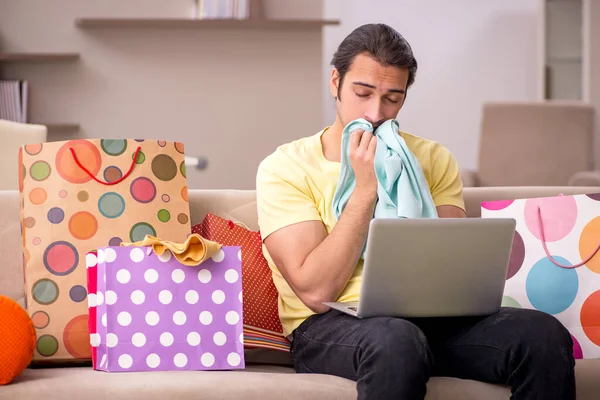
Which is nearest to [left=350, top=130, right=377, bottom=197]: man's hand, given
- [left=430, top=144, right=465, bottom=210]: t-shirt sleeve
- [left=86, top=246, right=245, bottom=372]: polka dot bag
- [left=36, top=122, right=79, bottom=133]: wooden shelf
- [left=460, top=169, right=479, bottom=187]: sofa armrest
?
[left=430, top=144, right=465, bottom=210]: t-shirt sleeve

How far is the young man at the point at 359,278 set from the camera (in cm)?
150

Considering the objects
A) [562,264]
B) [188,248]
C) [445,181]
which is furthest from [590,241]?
[188,248]

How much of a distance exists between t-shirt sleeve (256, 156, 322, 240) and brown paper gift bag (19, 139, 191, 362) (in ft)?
0.71

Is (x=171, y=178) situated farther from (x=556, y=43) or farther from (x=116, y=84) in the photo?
(x=556, y=43)

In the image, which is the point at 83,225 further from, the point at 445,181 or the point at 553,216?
the point at 553,216

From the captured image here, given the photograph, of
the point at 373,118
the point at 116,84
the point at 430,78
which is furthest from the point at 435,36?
the point at 373,118

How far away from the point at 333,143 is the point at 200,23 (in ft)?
9.42

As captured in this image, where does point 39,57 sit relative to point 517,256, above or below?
above

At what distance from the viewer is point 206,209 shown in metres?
2.11

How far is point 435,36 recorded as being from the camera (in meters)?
5.81

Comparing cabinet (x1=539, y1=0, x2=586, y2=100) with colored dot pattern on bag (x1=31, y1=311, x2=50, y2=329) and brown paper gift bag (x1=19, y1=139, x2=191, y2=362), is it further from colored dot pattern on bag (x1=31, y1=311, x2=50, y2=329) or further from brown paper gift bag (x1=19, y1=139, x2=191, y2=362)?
colored dot pattern on bag (x1=31, y1=311, x2=50, y2=329)

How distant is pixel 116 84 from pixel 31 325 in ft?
10.6

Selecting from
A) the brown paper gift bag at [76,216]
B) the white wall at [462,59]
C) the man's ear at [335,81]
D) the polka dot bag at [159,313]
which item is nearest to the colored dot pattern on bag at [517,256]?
the man's ear at [335,81]

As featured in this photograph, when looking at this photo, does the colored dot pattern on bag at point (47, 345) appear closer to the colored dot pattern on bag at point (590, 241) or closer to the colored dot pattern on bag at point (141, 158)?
the colored dot pattern on bag at point (141, 158)
